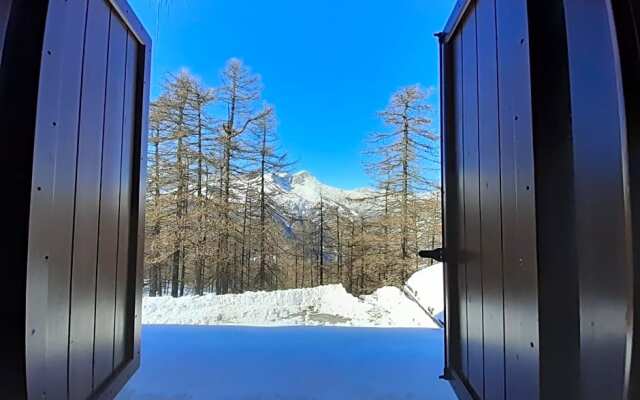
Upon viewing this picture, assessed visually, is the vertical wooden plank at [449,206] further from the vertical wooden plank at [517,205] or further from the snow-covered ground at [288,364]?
the vertical wooden plank at [517,205]

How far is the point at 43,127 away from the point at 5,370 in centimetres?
50

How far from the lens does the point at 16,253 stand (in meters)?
0.76

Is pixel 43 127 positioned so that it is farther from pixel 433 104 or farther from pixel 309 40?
pixel 433 104

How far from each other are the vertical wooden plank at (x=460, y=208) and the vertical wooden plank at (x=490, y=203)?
271mm

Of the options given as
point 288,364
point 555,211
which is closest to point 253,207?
point 288,364

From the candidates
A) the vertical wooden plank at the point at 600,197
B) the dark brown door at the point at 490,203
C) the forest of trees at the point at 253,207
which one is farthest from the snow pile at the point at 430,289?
the vertical wooden plank at the point at 600,197

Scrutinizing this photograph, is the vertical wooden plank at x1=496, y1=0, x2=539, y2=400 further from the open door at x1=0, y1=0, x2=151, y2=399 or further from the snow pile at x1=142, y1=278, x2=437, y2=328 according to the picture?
the snow pile at x1=142, y1=278, x2=437, y2=328

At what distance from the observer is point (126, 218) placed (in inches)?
62.2

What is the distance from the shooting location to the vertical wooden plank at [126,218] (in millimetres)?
1507

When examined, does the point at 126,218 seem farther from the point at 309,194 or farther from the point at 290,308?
the point at 309,194

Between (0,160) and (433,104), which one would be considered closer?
(0,160)

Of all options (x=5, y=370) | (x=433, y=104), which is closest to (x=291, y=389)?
(x=5, y=370)

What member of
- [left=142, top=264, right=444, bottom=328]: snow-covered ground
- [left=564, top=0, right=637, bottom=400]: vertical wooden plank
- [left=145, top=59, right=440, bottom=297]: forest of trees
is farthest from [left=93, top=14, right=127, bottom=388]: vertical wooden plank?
[left=145, top=59, right=440, bottom=297]: forest of trees

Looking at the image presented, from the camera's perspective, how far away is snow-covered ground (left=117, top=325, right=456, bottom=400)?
1.58 metres
